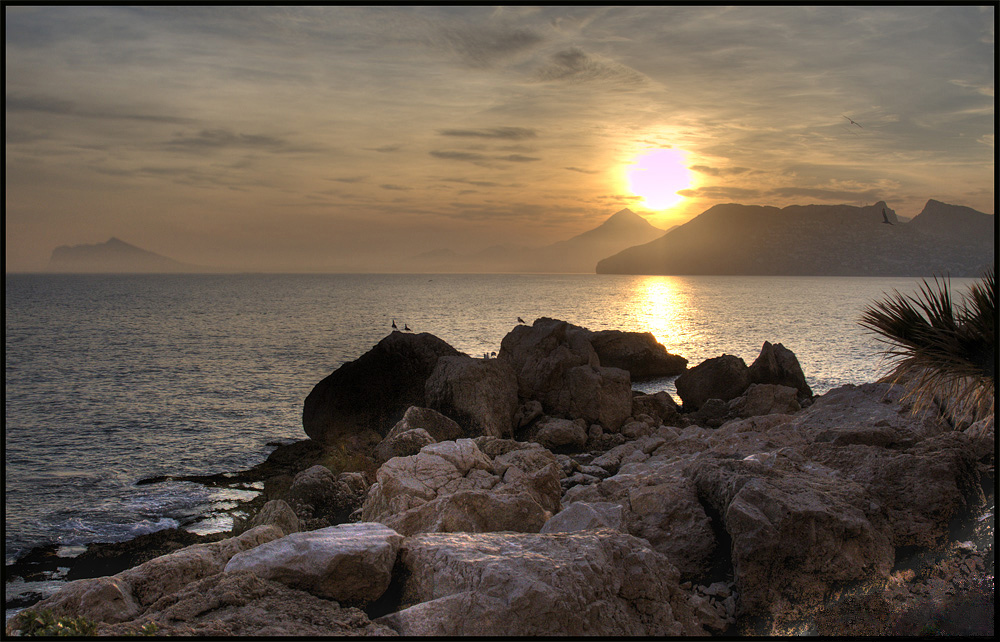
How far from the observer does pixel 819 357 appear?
50.9m

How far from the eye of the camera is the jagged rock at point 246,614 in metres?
5.44

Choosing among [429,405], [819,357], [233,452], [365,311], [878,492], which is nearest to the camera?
[878,492]

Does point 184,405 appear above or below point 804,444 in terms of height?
below

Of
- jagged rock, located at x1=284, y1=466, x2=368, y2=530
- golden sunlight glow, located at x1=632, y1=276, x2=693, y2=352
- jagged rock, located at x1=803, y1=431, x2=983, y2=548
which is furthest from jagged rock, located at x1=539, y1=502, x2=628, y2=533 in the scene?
golden sunlight glow, located at x1=632, y1=276, x2=693, y2=352

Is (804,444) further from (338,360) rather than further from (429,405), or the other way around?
(338,360)

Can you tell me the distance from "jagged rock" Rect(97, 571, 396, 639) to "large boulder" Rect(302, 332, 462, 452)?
1780 centimetres

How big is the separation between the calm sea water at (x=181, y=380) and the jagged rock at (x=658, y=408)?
8502 millimetres

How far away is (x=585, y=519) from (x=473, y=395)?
1357 cm

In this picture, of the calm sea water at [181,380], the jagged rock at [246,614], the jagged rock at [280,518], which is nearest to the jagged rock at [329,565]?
the jagged rock at [246,614]

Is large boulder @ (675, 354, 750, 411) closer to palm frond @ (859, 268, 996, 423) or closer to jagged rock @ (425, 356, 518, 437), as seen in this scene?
jagged rock @ (425, 356, 518, 437)

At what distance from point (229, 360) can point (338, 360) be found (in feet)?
30.0

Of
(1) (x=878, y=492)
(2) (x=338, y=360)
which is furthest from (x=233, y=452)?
(2) (x=338, y=360)

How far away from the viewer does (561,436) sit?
22406mm

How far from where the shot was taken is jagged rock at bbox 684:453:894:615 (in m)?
7.23
